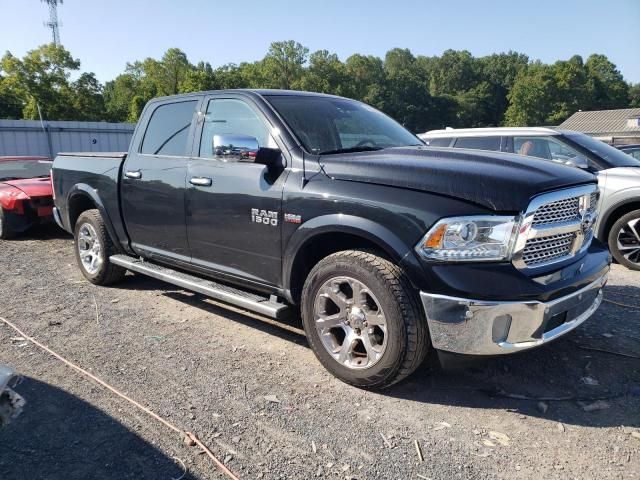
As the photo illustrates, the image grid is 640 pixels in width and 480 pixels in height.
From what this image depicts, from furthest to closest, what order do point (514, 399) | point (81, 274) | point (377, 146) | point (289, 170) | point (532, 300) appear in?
point (81, 274)
point (377, 146)
point (289, 170)
point (514, 399)
point (532, 300)

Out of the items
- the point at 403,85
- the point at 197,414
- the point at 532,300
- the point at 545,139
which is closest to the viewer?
the point at 532,300

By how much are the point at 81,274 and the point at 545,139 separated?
649cm

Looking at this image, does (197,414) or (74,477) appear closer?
(74,477)

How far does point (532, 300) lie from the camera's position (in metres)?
2.89

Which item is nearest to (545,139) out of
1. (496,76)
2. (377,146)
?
(377,146)

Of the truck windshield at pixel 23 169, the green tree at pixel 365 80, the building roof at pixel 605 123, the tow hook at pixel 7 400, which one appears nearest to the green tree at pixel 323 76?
the green tree at pixel 365 80

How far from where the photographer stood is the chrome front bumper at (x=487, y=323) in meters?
2.87

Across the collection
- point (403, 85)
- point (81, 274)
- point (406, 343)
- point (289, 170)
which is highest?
point (403, 85)

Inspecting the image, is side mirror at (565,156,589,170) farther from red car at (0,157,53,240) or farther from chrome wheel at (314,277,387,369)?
red car at (0,157,53,240)

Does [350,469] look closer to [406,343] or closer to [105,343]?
[406,343]

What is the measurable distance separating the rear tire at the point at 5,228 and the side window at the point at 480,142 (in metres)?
7.25

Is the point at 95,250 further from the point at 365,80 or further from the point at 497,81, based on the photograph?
the point at 497,81

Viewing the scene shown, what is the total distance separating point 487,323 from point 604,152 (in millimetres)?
5609

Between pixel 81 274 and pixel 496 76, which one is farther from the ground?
pixel 496 76
